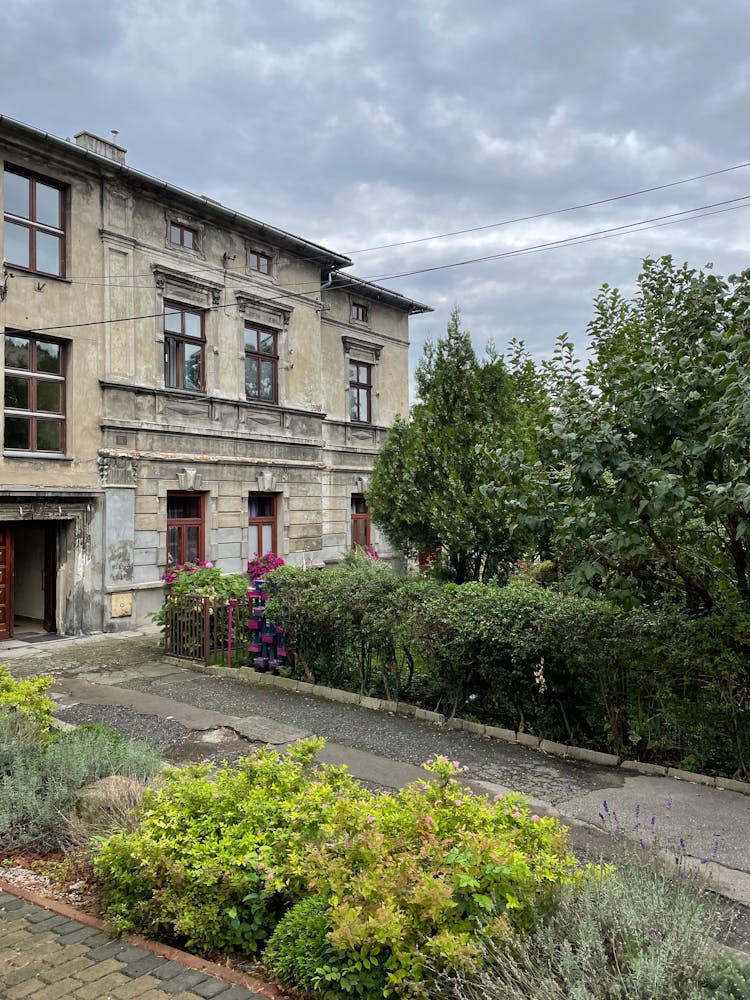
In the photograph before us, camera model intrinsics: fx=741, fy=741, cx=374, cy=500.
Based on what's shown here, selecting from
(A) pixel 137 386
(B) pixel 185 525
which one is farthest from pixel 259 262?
(B) pixel 185 525

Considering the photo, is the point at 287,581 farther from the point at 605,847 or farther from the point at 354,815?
the point at 354,815

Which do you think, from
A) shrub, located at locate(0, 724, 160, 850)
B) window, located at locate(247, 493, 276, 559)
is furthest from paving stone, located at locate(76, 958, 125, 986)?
window, located at locate(247, 493, 276, 559)

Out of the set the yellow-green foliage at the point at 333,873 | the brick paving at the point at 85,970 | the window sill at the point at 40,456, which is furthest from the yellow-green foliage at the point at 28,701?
the window sill at the point at 40,456

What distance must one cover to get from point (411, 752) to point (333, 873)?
398 centimetres

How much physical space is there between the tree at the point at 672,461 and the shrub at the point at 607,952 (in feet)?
8.40

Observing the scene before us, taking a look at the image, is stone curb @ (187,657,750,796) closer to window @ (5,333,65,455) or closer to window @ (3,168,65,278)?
window @ (5,333,65,455)

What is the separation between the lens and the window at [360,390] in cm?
2279

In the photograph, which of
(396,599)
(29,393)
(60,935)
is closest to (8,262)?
(29,393)

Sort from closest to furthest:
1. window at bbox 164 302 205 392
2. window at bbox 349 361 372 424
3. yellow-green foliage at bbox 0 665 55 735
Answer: yellow-green foliage at bbox 0 665 55 735 → window at bbox 164 302 205 392 → window at bbox 349 361 372 424

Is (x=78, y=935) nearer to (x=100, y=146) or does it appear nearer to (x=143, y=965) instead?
(x=143, y=965)

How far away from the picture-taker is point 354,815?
11.9 feet

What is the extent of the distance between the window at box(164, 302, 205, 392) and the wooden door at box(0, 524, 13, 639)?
15.2ft

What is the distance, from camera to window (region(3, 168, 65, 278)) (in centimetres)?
1377

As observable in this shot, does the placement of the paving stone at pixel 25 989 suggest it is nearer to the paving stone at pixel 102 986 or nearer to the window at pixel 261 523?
the paving stone at pixel 102 986
